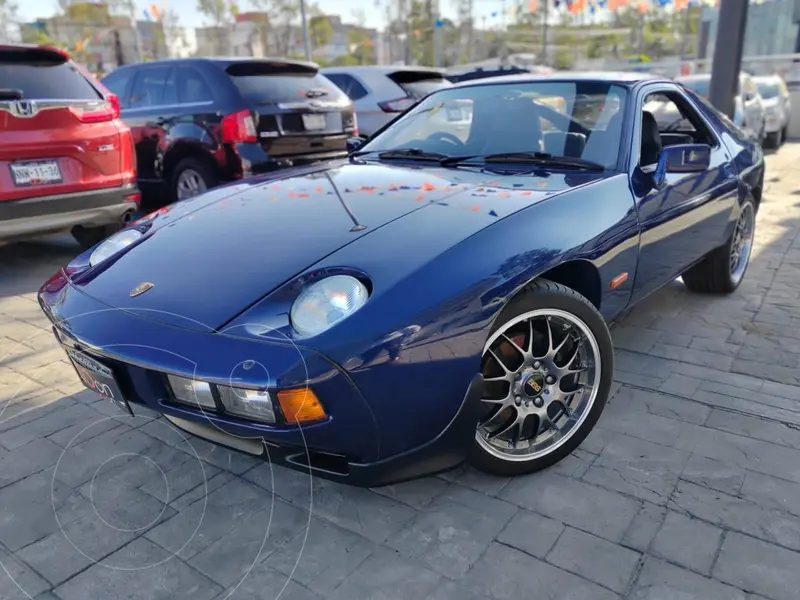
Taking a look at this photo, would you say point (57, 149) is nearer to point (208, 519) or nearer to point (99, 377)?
point (99, 377)

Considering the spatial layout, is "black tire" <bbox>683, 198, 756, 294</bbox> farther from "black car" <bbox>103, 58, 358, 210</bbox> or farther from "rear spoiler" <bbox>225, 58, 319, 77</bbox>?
"rear spoiler" <bbox>225, 58, 319, 77</bbox>

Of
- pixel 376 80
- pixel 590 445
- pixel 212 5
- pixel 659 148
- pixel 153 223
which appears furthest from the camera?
pixel 212 5

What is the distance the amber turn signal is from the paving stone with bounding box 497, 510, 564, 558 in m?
0.73

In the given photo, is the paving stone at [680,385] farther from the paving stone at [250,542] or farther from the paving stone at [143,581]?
the paving stone at [143,581]

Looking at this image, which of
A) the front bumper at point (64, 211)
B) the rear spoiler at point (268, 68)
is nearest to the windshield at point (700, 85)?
the rear spoiler at point (268, 68)

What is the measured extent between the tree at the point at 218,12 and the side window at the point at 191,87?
52535mm

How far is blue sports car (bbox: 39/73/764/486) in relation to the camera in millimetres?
1870

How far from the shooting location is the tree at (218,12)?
53.8 m

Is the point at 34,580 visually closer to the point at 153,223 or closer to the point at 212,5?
the point at 153,223

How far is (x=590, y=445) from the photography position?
8.41 feet

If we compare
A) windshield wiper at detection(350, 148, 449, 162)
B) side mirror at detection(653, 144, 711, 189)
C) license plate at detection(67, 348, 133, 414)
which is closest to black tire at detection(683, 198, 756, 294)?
side mirror at detection(653, 144, 711, 189)

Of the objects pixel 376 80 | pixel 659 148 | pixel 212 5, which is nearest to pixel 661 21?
pixel 212 5

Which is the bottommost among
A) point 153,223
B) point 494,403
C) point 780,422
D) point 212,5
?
point 780,422

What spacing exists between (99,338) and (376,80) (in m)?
6.99
